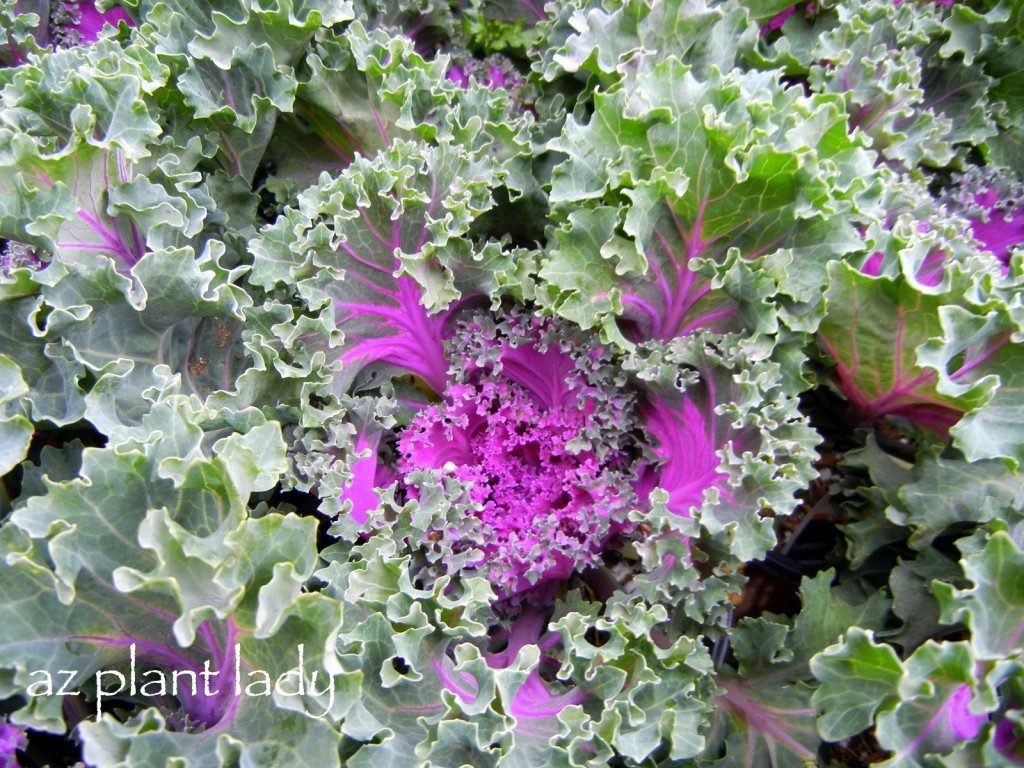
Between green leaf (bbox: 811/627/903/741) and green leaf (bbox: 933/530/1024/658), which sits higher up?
green leaf (bbox: 933/530/1024/658)

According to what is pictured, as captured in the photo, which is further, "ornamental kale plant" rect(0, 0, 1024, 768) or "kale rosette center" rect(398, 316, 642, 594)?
"kale rosette center" rect(398, 316, 642, 594)

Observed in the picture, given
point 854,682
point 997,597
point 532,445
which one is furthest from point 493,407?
point 997,597

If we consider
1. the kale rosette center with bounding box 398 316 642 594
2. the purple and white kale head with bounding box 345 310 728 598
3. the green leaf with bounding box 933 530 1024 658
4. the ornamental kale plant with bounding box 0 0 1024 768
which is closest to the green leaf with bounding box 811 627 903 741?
the ornamental kale plant with bounding box 0 0 1024 768

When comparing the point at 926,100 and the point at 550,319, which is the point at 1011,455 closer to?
the point at 550,319

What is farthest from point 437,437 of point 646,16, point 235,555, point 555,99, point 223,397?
point 646,16

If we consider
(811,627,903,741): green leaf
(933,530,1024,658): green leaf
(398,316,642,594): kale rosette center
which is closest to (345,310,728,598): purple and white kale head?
(398,316,642,594): kale rosette center

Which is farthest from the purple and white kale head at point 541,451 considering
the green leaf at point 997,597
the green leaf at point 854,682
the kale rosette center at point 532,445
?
the green leaf at point 997,597

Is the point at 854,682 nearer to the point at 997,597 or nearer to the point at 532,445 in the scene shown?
the point at 997,597

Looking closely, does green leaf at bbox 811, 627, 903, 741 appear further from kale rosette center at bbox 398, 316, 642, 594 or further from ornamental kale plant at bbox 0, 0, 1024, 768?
kale rosette center at bbox 398, 316, 642, 594
